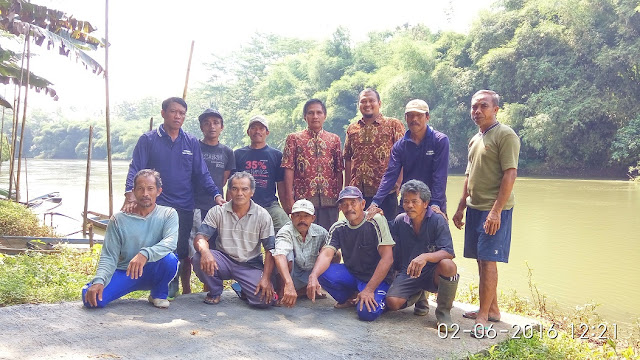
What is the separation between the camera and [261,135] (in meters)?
4.56

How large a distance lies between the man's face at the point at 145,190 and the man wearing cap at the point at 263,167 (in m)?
1.12

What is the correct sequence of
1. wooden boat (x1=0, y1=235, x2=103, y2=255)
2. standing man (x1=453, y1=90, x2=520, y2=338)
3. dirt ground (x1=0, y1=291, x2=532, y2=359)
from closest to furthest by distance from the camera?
1. dirt ground (x1=0, y1=291, x2=532, y2=359)
2. standing man (x1=453, y1=90, x2=520, y2=338)
3. wooden boat (x1=0, y1=235, x2=103, y2=255)

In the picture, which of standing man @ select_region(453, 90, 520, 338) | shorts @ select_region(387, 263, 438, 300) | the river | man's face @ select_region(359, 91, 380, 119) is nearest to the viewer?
standing man @ select_region(453, 90, 520, 338)

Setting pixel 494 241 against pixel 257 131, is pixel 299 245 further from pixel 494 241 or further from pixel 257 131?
pixel 494 241

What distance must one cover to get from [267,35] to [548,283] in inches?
2274

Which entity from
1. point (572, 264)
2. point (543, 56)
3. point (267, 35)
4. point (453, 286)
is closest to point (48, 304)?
point (453, 286)

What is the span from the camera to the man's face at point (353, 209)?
3.74 m

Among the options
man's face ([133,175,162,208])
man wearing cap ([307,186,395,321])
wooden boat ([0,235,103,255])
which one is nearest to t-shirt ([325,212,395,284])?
man wearing cap ([307,186,395,321])

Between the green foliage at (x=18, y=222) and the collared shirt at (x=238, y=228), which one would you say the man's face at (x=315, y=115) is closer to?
the collared shirt at (x=238, y=228)

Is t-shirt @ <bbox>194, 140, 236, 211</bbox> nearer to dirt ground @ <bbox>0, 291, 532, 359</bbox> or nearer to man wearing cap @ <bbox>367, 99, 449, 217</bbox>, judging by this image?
dirt ground @ <bbox>0, 291, 532, 359</bbox>

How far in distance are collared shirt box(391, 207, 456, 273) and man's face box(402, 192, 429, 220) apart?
0.10 metres

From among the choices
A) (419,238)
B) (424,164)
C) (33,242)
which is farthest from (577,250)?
(33,242)

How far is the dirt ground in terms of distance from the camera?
9.64 feet

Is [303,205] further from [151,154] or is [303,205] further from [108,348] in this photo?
[108,348]
